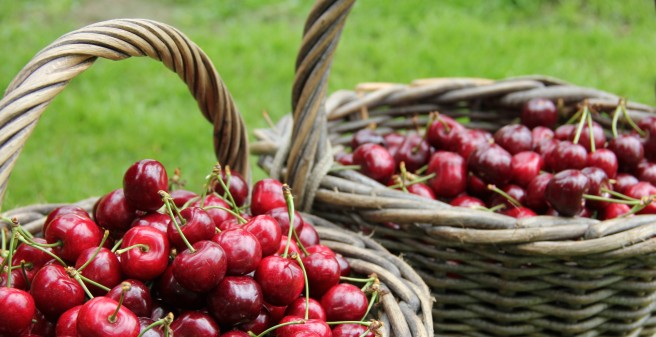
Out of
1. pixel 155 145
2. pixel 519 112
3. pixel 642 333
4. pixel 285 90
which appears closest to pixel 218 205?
pixel 642 333

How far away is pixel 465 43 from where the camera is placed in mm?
3604

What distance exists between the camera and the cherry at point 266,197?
1.27 metres

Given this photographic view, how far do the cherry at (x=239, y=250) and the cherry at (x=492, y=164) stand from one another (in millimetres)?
687

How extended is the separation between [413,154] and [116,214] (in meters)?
0.80

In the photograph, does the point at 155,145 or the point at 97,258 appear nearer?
the point at 97,258

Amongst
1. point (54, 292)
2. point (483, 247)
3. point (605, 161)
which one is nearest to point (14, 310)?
point (54, 292)

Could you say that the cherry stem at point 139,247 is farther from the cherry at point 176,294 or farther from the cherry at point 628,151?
the cherry at point 628,151

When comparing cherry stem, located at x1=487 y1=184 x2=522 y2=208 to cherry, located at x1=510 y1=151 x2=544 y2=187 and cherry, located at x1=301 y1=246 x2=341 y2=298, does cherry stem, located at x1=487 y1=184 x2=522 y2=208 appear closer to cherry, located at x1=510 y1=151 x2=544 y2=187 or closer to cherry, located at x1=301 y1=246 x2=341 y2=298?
cherry, located at x1=510 y1=151 x2=544 y2=187

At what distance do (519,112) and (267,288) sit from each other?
1.21 meters

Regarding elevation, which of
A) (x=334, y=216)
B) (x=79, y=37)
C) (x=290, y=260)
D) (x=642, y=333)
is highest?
(x=79, y=37)

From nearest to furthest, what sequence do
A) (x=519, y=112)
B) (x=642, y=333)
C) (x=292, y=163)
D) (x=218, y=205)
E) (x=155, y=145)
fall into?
(x=218, y=205)
(x=292, y=163)
(x=642, y=333)
(x=519, y=112)
(x=155, y=145)

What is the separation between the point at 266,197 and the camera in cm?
128

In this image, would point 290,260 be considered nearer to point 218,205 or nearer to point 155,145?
point 218,205

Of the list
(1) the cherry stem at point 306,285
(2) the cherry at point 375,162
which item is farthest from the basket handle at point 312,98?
(1) the cherry stem at point 306,285
